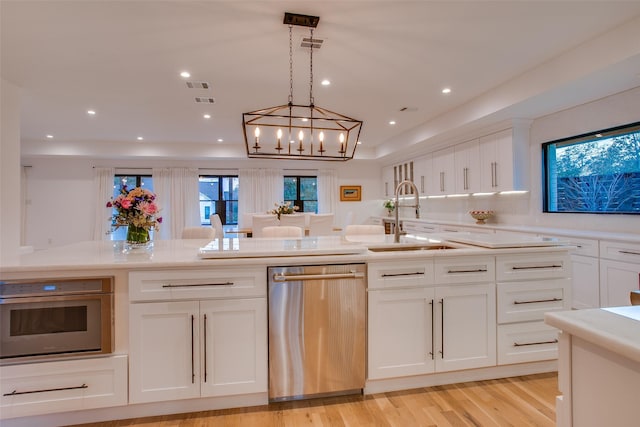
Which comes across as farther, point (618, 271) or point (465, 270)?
point (618, 271)

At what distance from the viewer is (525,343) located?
2262 mm

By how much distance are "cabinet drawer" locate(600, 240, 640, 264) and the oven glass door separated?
406cm

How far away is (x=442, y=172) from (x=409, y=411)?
469 cm

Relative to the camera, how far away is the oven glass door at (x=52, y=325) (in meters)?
1.72

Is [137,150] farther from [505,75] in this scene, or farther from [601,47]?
[601,47]

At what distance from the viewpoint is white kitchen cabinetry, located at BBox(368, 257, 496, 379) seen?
2068 mm

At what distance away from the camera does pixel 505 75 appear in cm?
360

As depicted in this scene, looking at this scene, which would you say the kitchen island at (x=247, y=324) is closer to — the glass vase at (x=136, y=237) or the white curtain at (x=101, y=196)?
the glass vase at (x=136, y=237)

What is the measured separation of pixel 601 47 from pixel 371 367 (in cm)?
320

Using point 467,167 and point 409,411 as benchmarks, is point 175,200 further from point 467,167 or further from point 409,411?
point 409,411

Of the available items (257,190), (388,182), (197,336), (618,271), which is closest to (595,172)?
(618,271)

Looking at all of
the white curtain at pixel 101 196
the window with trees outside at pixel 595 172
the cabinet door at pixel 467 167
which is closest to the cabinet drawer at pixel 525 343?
the window with trees outside at pixel 595 172

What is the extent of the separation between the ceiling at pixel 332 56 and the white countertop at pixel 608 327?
7.49 ft

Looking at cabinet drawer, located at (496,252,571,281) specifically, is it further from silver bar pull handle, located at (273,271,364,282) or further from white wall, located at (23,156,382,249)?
→ white wall, located at (23,156,382,249)
